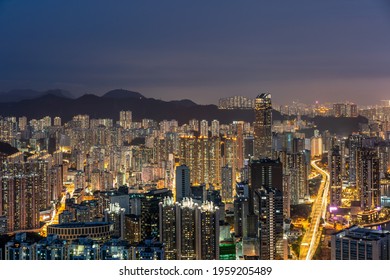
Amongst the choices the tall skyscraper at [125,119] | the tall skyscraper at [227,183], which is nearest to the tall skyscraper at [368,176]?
the tall skyscraper at [227,183]

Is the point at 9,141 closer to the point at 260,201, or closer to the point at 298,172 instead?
the point at 260,201

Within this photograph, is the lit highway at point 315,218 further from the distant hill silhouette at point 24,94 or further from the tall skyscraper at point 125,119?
the distant hill silhouette at point 24,94

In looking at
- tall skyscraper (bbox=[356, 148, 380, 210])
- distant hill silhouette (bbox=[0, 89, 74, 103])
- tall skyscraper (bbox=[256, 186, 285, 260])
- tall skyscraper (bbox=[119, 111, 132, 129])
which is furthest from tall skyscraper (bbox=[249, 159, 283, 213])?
distant hill silhouette (bbox=[0, 89, 74, 103])

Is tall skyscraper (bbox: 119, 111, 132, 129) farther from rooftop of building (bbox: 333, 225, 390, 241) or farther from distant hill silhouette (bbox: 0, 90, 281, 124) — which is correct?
rooftop of building (bbox: 333, 225, 390, 241)

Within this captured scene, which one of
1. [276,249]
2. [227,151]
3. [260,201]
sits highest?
[227,151]

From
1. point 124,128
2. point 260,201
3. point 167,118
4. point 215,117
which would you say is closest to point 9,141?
point 124,128

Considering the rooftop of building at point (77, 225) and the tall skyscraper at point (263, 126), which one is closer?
the rooftop of building at point (77, 225)
